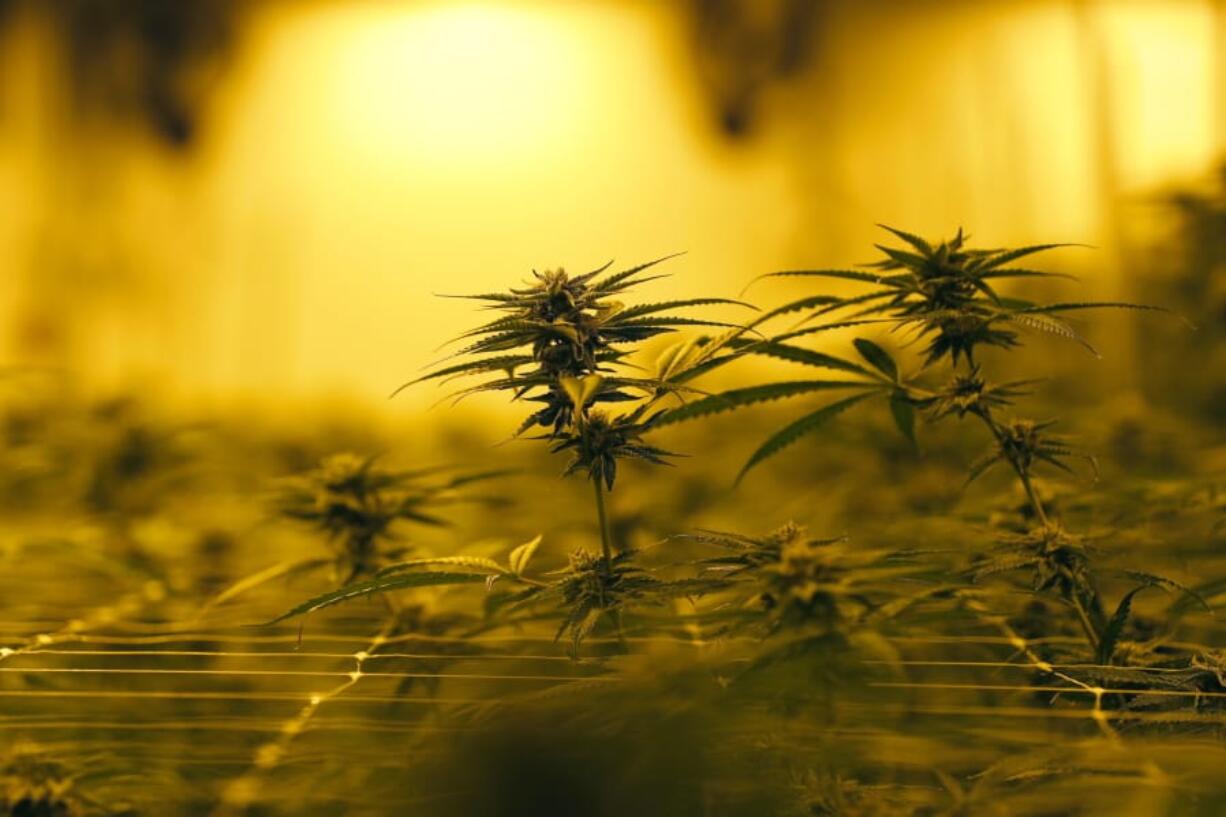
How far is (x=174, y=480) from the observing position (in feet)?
4.33

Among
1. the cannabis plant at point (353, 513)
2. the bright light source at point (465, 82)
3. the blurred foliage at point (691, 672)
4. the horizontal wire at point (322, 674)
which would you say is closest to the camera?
the blurred foliage at point (691, 672)

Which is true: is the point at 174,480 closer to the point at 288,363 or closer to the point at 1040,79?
the point at 288,363

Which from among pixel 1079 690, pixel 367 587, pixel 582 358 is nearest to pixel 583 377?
pixel 582 358

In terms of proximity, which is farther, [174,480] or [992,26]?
[992,26]

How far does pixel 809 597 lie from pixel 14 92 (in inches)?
85.1

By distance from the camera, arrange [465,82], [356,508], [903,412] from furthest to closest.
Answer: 1. [465,82]
2. [356,508]
3. [903,412]

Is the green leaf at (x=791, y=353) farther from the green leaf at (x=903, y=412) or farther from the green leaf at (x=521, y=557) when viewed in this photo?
the green leaf at (x=521, y=557)

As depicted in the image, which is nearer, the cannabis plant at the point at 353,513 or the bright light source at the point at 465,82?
the cannabis plant at the point at 353,513

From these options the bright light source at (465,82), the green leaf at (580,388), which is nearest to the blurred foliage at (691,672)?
the green leaf at (580,388)

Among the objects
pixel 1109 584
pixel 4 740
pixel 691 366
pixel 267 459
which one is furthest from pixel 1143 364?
pixel 4 740

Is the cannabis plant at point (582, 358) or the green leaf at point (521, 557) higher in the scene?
the cannabis plant at point (582, 358)

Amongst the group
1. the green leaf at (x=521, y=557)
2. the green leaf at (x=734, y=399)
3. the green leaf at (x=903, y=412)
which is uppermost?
the green leaf at (x=734, y=399)

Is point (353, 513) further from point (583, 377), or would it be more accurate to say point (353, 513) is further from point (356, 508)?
point (583, 377)

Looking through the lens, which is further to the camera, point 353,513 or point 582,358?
point 353,513
